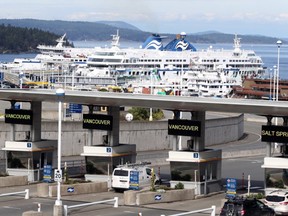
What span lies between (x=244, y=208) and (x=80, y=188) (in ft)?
30.5

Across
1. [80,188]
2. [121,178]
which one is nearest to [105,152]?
[121,178]

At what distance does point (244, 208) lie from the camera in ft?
84.5

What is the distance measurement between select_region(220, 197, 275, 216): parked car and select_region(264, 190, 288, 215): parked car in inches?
55.2

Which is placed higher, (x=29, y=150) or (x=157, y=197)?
(x=29, y=150)

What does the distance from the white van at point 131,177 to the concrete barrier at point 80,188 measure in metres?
0.55

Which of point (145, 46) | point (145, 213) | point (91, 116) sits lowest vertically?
point (145, 213)

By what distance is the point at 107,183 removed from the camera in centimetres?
3494

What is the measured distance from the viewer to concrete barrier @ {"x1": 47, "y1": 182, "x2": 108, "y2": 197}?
32.4 meters

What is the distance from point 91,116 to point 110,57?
10719 cm

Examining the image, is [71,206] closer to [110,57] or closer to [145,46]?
[110,57]

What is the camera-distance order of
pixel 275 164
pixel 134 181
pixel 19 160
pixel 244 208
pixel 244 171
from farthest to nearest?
pixel 244 171 < pixel 19 160 < pixel 134 181 < pixel 275 164 < pixel 244 208

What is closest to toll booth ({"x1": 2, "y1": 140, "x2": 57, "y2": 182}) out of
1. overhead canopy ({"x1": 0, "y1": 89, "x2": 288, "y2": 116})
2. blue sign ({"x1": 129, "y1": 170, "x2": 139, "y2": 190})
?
overhead canopy ({"x1": 0, "y1": 89, "x2": 288, "y2": 116})

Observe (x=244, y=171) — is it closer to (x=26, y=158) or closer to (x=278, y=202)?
(x=26, y=158)

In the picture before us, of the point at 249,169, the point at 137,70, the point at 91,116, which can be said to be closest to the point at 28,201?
the point at 91,116
